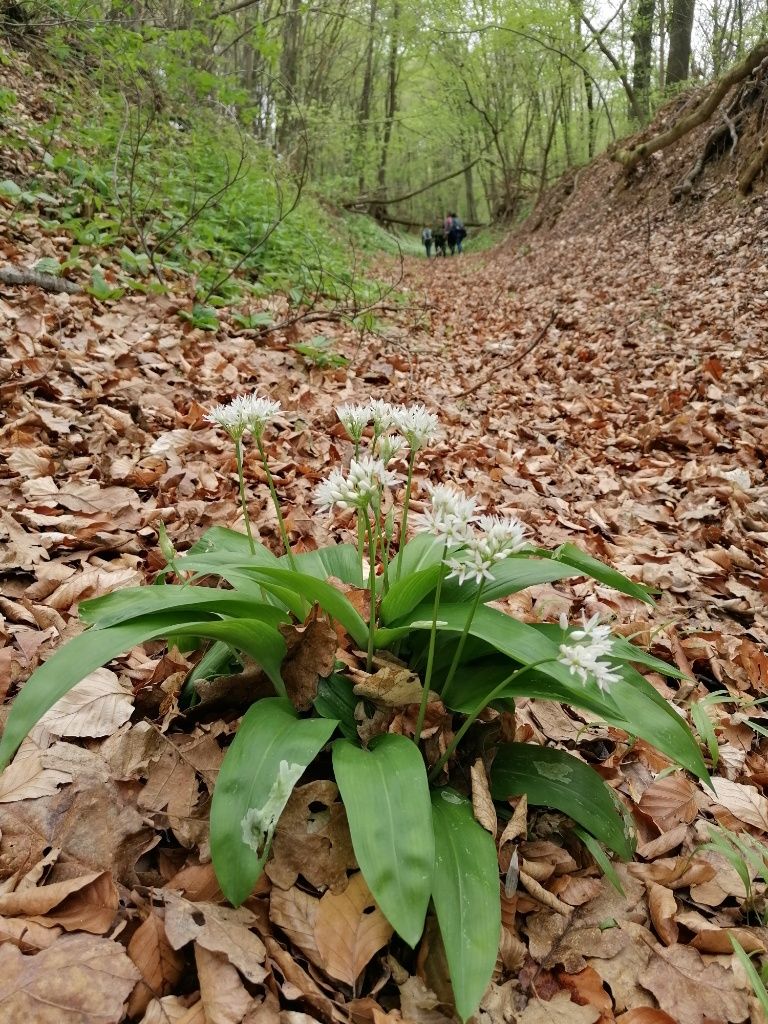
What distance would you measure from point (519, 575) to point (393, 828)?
29.2 inches

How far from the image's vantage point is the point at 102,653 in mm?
1273

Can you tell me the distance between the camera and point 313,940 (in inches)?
52.4

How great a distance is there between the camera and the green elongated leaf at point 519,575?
167 cm

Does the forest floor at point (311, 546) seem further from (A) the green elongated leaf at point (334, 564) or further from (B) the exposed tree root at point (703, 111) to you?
(B) the exposed tree root at point (703, 111)

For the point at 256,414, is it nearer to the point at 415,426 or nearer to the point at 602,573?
the point at 415,426

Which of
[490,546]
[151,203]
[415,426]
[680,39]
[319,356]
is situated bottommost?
[490,546]

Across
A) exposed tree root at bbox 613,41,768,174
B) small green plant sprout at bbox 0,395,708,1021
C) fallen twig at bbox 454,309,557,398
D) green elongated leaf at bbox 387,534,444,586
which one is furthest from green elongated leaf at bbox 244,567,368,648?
exposed tree root at bbox 613,41,768,174

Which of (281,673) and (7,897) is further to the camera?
(281,673)

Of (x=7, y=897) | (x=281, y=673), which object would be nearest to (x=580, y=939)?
(x=281, y=673)

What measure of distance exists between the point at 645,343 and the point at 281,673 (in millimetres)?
5921

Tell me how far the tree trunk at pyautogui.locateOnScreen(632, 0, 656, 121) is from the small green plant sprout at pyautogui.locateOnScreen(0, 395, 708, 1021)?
1780 cm

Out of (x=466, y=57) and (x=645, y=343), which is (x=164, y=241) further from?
(x=466, y=57)

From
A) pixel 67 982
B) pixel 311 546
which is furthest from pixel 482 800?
pixel 311 546

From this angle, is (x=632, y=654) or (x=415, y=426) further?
(x=415, y=426)
